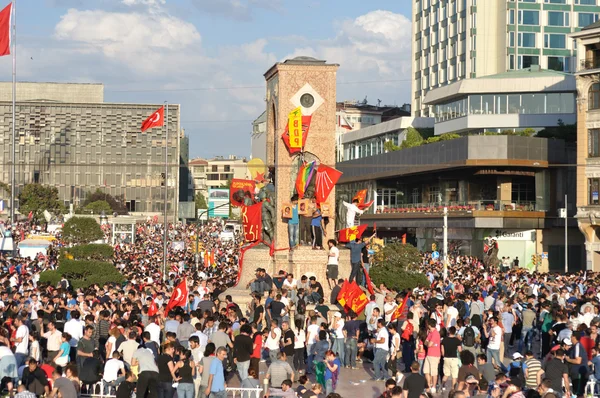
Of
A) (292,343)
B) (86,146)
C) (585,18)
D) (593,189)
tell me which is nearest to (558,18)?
(585,18)

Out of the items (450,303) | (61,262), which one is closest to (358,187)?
(61,262)

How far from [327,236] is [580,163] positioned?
29630 millimetres

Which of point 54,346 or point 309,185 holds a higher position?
point 309,185

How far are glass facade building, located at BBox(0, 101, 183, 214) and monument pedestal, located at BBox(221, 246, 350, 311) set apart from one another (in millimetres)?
133842

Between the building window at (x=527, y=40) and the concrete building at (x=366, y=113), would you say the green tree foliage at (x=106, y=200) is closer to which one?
the concrete building at (x=366, y=113)

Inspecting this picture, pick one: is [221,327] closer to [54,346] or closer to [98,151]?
[54,346]

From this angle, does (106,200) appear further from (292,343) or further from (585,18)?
(292,343)

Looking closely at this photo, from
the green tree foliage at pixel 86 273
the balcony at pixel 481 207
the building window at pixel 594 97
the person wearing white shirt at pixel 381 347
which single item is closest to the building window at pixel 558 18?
the balcony at pixel 481 207

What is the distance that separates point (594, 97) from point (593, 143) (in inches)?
98.9

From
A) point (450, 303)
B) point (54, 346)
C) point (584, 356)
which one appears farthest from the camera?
point (450, 303)

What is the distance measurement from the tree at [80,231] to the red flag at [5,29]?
2100 cm

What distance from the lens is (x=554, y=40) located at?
91500 millimetres

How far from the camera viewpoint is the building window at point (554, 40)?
300 feet

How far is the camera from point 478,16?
304 ft
